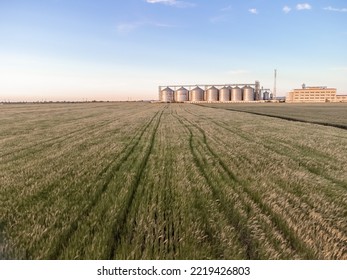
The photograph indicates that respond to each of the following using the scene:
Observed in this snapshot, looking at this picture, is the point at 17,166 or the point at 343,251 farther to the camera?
the point at 17,166

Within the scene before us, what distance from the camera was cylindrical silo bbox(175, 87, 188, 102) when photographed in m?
187

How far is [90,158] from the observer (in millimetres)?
10359

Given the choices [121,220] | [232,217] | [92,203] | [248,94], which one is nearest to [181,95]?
[248,94]

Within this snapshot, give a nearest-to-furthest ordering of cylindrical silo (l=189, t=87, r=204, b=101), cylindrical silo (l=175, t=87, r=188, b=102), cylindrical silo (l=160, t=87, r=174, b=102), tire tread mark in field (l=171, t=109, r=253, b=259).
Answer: tire tread mark in field (l=171, t=109, r=253, b=259)
cylindrical silo (l=189, t=87, r=204, b=101)
cylindrical silo (l=175, t=87, r=188, b=102)
cylindrical silo (l=160, t=87, r=174, b=102)

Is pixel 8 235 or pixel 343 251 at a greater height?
pixel 8 235

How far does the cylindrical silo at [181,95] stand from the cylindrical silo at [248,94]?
45.2 m

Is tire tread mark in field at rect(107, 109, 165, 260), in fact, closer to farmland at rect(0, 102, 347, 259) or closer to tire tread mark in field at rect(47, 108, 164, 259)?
farmland at rect(0, 102, 347, 259)

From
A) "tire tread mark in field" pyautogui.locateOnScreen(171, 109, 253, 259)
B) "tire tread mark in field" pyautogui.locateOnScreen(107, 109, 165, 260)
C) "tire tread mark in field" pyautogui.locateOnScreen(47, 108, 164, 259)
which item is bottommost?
"tire tread mark in field" pyautogui.locateOnScreen(171, 109, 253, 259)

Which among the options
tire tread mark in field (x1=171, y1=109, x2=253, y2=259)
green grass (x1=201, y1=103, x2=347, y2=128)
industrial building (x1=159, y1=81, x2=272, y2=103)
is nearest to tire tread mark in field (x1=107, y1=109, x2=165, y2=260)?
tire tread mark in field (x1=171, y1=109, x2=253, y2=259)

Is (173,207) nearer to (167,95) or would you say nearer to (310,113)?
(310,113)

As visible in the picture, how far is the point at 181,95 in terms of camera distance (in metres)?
188

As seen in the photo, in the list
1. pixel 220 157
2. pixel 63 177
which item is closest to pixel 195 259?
pixel 63 177
